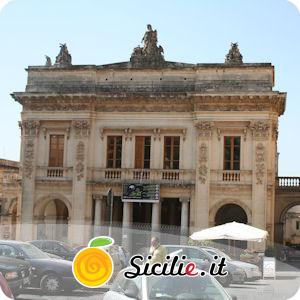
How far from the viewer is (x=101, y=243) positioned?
9.77 metres

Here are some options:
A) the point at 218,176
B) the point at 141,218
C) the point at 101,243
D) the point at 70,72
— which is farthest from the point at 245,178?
the point at 101,243

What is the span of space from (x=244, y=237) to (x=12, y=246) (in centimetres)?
1005

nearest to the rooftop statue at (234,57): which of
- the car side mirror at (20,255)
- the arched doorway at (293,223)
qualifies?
the car side mirror at (20,255)

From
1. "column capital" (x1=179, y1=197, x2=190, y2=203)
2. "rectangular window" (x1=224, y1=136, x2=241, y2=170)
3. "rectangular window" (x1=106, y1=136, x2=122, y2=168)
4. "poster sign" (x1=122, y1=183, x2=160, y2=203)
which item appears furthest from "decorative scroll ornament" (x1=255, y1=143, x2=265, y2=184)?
"rectangular window" (x1=106, y1=136, x2=122, y2=168)

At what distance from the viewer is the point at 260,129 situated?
2834 centimetres

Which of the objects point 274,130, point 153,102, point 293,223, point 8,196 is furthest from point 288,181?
point 293,223

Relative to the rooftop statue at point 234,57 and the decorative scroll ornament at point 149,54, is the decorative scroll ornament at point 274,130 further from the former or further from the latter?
the decorative scroll ornament at point 149,54

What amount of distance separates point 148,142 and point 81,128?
3139 millimetres

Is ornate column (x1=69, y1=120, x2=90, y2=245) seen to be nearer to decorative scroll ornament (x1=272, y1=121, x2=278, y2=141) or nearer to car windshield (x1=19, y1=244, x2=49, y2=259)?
decorative scroll ornament (x1=272, y1=121, x2=278, y2=141)

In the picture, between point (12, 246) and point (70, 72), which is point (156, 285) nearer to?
point (12, 246)

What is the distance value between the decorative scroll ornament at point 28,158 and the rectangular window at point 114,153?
11.6ft

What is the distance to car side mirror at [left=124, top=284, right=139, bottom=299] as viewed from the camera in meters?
8.77

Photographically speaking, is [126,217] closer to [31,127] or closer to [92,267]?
[31,127]

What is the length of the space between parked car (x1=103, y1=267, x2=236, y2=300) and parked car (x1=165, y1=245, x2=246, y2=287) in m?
0.75
